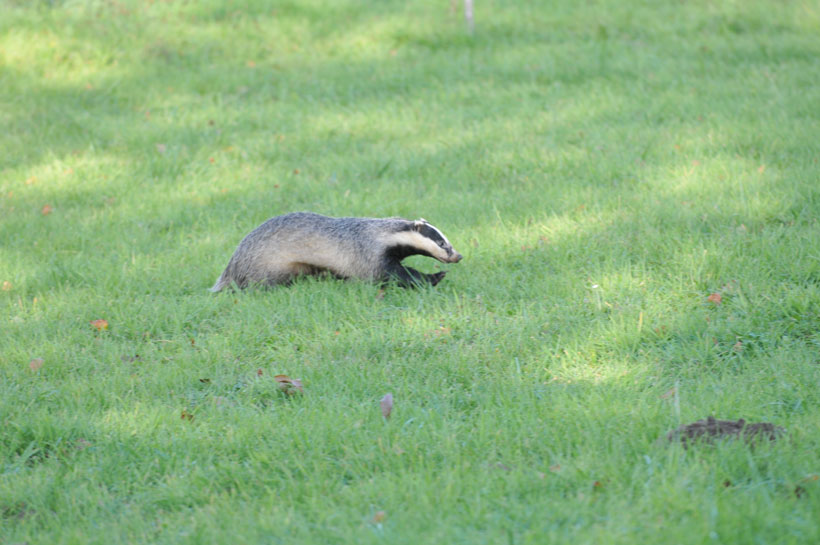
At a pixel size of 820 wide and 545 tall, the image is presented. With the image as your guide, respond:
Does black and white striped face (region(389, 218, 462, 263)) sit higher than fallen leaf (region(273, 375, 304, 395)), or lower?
higher

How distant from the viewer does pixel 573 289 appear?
18.1 ft

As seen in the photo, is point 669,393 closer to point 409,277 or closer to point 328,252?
point 409,277

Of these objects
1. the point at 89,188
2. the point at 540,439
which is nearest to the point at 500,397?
the point at 540,439

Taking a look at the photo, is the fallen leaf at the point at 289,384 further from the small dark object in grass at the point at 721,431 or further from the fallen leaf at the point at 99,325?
the small dark object in grass at the point at 721,431

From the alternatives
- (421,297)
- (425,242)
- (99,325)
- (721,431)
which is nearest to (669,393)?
(721,431)

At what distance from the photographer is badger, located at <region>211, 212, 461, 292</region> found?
5918 millimetres

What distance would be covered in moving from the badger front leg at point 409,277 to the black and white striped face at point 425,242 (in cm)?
14

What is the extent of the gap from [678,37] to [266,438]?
31.9 ft

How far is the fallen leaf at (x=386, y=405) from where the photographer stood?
421cm

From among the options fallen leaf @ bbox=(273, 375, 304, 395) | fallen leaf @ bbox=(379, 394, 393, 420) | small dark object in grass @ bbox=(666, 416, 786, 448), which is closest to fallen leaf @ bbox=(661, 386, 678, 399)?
small dark object in grass @ bbox=(666, 416, 786, 448)

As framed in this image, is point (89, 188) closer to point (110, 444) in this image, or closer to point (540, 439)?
point (110, 444)

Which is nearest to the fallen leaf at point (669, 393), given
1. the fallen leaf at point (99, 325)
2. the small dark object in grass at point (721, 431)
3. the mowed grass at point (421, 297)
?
the mowed grass at point (421, 297)

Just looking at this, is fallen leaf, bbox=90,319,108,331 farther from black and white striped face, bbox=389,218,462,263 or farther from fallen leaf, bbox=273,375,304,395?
black and white striped face, bbox=389,218,462,263

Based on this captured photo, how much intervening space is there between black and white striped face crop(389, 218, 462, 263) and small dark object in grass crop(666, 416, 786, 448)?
95.2 inches
